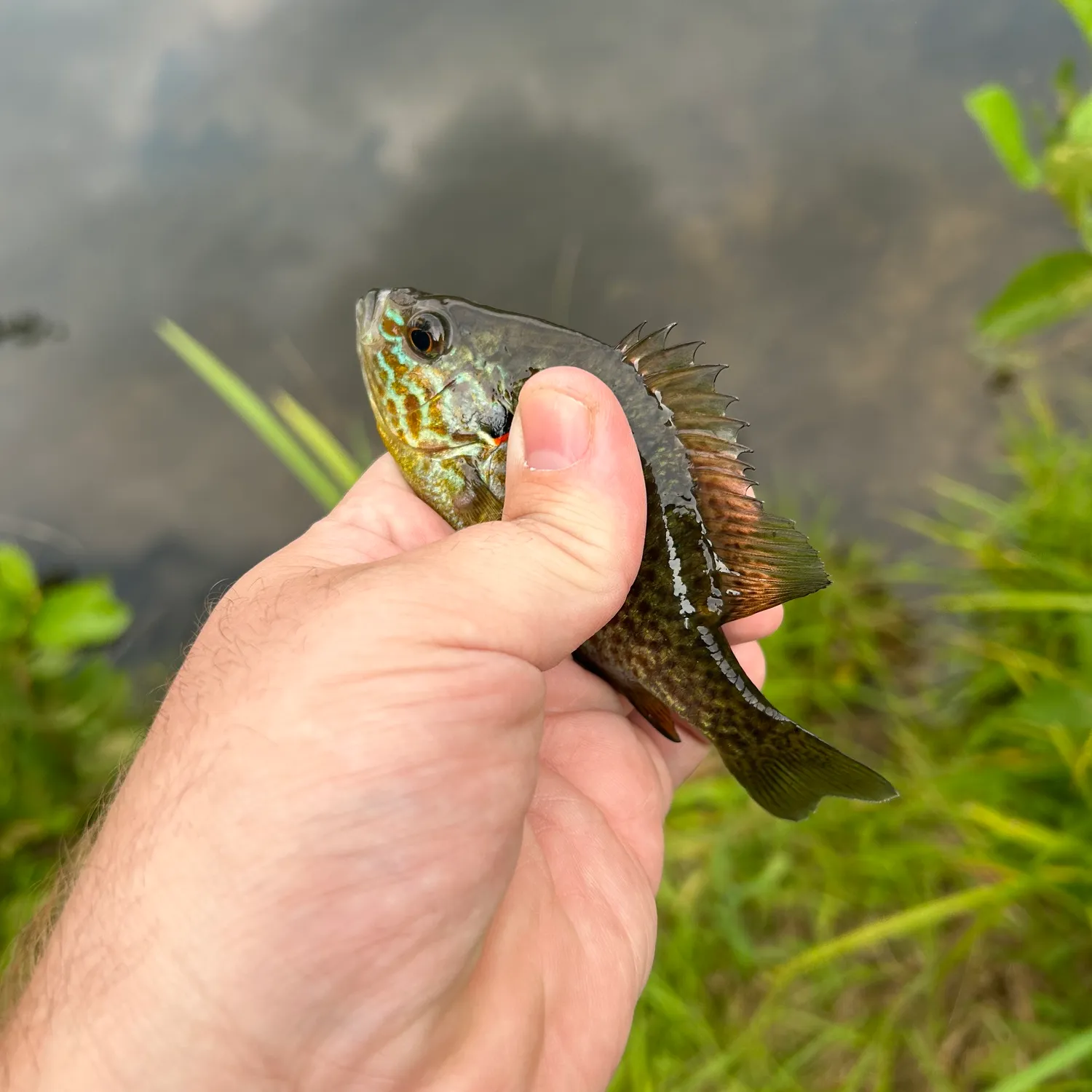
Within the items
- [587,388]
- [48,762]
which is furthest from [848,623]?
[48,762]

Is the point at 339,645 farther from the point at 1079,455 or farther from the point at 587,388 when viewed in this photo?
the point at 1079,455

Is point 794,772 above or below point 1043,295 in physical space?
below

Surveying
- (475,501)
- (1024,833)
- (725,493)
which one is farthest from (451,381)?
(1024,833)

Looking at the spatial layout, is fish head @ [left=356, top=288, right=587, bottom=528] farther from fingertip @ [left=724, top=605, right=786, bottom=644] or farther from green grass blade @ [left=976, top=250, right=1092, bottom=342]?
green grass blade @ [left=976, top=250, right=1092, bottom=342]

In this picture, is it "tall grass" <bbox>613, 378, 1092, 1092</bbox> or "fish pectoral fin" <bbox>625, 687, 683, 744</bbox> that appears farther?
"tall grass" <bbox>613, 378, 1092, 1092</bbox>

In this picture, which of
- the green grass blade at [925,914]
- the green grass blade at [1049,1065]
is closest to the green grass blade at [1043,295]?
the green grass blade at [925,914]

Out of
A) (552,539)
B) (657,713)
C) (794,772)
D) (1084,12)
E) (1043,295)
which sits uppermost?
(1084,12)

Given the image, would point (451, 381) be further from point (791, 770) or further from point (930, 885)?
point (930, 885)

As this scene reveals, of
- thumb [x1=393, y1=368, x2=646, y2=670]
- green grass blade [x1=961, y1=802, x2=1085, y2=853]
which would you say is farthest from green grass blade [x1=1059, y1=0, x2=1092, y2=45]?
green grass blade [x1=961, y1=802, x2=1085, y2=853]
